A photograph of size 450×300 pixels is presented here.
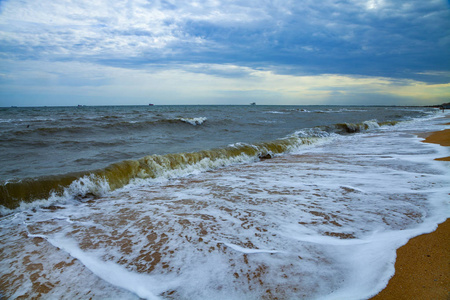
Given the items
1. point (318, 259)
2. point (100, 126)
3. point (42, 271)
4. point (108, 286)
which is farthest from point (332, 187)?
point (100, 126)

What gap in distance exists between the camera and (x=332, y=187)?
16.0 feet

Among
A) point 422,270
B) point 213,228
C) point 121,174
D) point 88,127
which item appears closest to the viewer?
point 422,270

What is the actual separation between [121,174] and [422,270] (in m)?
5.99

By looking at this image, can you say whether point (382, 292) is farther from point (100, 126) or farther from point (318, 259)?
point (100, 126)

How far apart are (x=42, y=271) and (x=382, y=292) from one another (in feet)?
10.5

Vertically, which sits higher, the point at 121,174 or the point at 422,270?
the point at 422,270

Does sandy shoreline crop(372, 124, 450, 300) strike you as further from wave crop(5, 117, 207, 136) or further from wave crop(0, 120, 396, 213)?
wave crop(5, 117, 207, 136)

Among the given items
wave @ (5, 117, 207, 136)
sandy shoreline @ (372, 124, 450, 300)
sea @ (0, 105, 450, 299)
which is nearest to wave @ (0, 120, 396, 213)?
sea @ (0, 105, 450, 299)

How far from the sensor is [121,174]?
20.8 ft

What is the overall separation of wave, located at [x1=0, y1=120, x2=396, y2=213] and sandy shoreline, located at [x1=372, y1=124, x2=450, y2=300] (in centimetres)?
533

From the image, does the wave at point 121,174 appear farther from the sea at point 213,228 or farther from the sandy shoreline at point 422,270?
the sandy shoreline at point 422,270

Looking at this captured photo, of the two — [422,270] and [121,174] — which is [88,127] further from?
[422,270]

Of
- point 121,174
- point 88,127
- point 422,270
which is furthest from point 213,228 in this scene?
point 88,127

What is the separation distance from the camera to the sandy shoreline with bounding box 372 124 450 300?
201 centimetres
